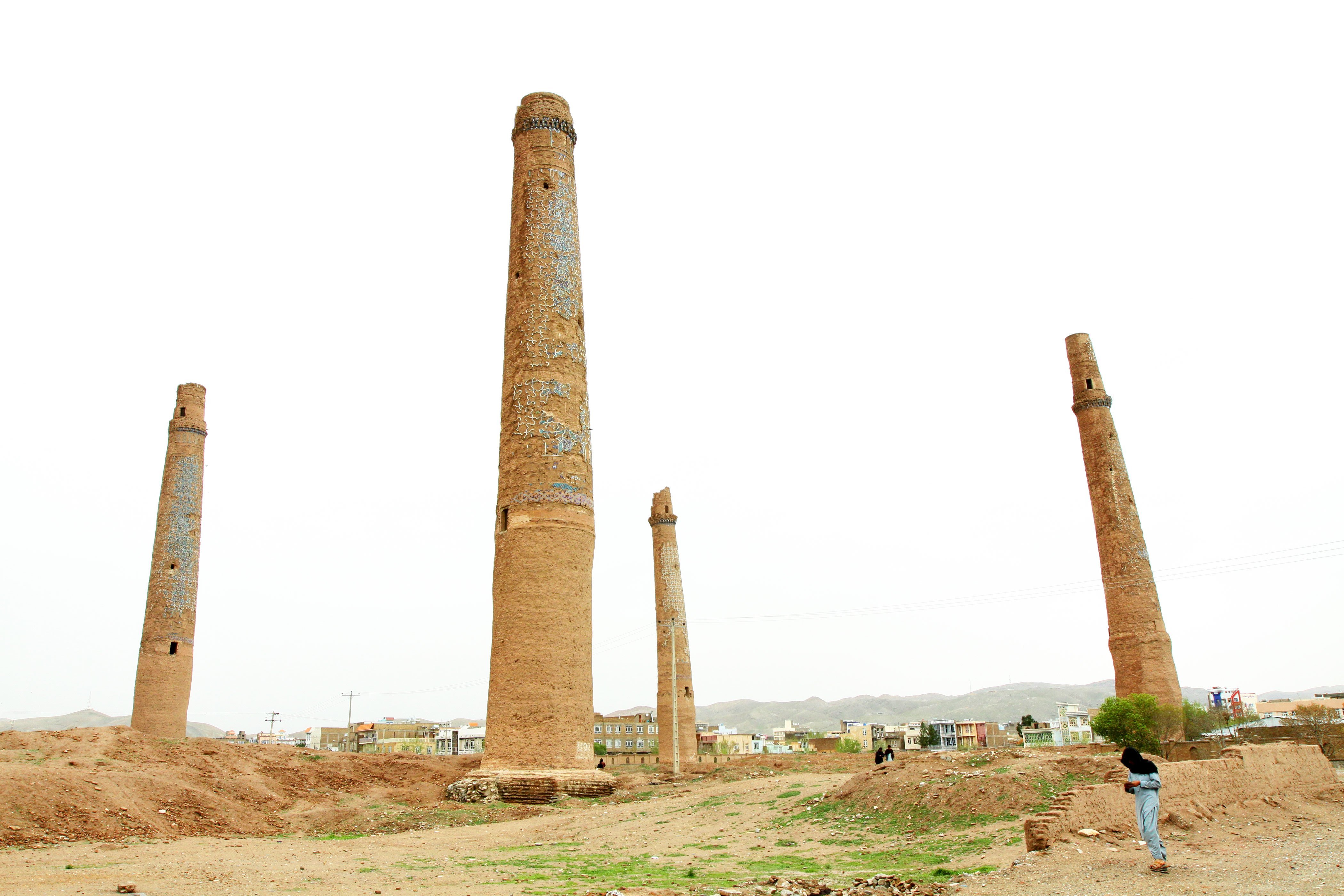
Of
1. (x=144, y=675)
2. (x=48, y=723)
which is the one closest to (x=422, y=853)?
(x=144, y=675)

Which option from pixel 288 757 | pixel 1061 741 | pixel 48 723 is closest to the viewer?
pixel 288 757

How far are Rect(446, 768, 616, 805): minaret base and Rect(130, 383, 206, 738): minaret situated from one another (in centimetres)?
1474

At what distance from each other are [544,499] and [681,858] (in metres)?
7.21

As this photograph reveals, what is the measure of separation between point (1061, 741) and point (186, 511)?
4748 cm

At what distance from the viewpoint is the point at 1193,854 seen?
27.0ft

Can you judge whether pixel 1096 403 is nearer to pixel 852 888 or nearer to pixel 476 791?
pixel 476 791

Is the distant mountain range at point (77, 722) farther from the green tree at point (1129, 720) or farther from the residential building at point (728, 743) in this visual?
the green tree at point (1129, 720)

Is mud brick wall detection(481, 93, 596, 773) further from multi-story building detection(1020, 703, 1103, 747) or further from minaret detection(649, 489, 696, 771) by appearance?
multi-story building detection(1020, 703, 1103, 747)

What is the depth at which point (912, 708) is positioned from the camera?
546 feet

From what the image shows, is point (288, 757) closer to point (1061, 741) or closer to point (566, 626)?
point (566, 626)

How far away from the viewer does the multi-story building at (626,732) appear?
73.9 metres

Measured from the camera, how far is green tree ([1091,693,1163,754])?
19.1m

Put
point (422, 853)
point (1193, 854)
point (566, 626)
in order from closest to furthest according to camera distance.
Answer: point (1193, 854) → point (422, 853) → point (566, 626)

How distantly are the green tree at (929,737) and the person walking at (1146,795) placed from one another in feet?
208
